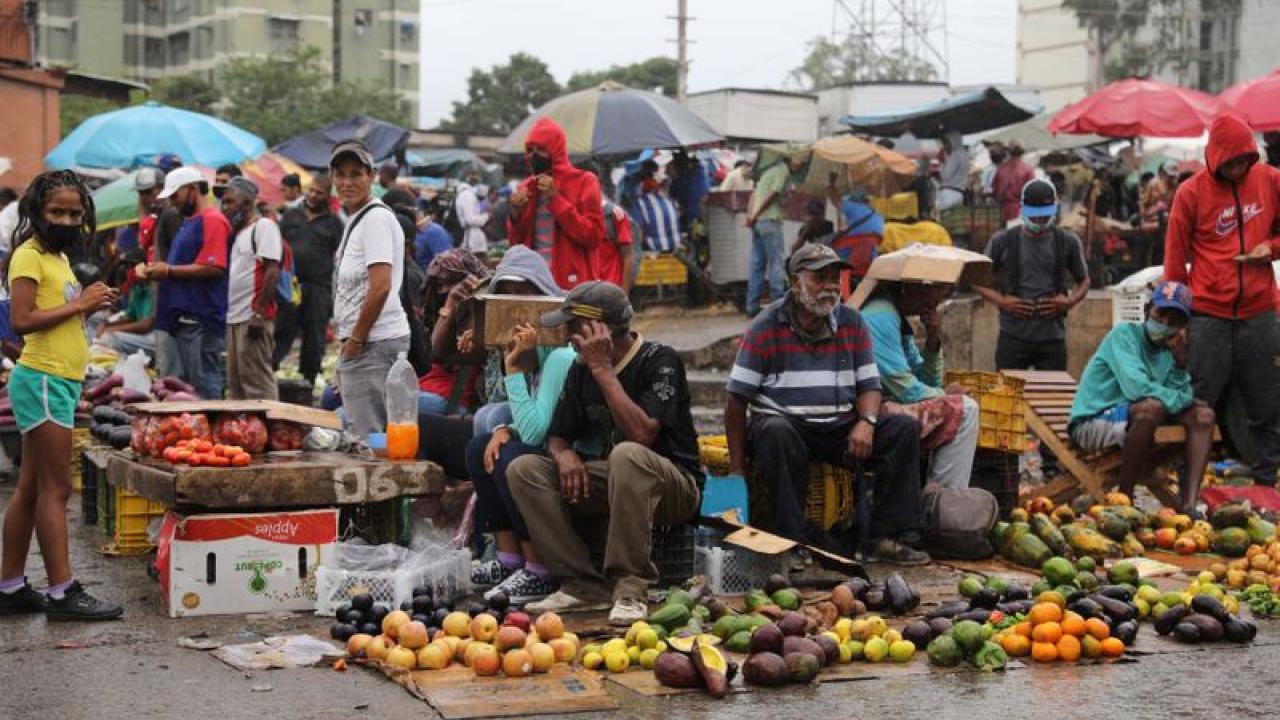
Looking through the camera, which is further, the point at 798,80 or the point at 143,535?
the point at 798,80

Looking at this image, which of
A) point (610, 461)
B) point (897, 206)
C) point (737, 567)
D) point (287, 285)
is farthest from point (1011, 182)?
point (610, 461)

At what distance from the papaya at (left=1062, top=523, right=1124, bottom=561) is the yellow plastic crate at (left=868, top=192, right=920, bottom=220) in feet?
35.8

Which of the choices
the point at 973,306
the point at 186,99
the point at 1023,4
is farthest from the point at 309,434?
the point at 1023,4

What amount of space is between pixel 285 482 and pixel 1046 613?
10.4ft

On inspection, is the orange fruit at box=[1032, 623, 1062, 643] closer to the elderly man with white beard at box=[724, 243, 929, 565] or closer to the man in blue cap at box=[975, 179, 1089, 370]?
the elderly man with white beard at box=[724, 243, 929, 565]

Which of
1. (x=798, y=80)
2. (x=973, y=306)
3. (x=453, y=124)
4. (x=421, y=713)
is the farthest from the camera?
(x=798, y=80)

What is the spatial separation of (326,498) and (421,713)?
1936 mm

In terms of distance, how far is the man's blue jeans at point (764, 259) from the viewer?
18.2 m

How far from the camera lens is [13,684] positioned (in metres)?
5.71

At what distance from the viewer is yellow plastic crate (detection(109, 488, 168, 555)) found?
8297 mm

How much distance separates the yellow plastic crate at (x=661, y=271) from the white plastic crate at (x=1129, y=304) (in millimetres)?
6933

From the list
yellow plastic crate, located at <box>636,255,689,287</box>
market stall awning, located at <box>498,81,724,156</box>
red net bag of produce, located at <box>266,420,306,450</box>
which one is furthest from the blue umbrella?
red net bag of produce, located at <box>266,420,306,450</box>

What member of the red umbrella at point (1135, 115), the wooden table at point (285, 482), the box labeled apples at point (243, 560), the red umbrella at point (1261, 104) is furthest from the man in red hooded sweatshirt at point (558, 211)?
the red umbrella at point (1135, 115)

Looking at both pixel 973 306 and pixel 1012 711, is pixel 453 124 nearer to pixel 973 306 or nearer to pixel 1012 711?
pixel 973 306
